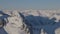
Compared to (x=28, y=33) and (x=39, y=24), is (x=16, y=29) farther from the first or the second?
(x=39, y=24)

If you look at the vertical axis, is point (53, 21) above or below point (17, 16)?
below

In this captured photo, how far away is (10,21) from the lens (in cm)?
178

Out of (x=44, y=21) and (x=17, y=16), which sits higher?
(x=17, y=16)

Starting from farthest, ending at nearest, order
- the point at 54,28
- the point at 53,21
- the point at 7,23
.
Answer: the point at 53,21
the point at 54,28
the point at 7,23

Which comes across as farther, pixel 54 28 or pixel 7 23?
pixel 54 28

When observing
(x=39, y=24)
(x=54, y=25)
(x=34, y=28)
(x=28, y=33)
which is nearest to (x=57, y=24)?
(x=54, y=25)

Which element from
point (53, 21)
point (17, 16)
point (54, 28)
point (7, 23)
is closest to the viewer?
point (17, 16)

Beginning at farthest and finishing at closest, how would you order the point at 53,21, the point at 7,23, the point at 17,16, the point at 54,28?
1. the point at 53,21
2. the point at 54,28
3. the point at 7,23
4. the point at 17,16

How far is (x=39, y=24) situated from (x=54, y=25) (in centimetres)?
16

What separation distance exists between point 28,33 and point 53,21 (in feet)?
1.60

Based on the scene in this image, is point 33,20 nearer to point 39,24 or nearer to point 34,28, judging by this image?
point 39,24

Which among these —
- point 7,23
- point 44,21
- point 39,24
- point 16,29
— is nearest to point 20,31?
point 16,29

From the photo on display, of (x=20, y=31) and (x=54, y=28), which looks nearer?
(x=20, y=31)

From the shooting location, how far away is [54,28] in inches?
78.5
